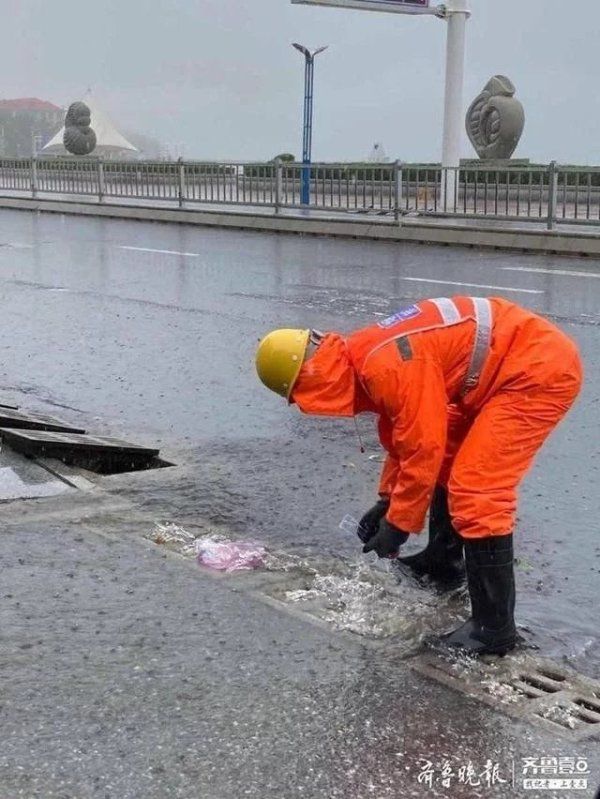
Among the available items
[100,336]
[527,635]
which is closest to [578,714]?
[527,635]

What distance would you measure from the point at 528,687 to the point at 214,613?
1.10 meters

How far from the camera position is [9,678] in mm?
3359

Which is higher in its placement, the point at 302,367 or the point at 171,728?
the point at 302,367

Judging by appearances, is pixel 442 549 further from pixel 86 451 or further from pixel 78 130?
pixel 78 130

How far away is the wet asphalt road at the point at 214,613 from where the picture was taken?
2932 millimetres

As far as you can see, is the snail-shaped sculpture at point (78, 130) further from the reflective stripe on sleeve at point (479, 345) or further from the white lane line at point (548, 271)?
the reflective stripe on sleeve at point (479, 345)

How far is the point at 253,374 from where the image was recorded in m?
7.89

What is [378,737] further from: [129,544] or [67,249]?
[67,249]

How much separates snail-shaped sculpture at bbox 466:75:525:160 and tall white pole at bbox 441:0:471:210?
633cm

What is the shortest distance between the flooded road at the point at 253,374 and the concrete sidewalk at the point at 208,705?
0.61 metres

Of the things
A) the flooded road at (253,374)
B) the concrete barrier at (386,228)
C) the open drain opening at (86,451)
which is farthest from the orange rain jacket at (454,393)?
the concrete barrier at (386,228)

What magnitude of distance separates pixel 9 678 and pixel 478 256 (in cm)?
1337

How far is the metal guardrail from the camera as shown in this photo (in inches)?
653

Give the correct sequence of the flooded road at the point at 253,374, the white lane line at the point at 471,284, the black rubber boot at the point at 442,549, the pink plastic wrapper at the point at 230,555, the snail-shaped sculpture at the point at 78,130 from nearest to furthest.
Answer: the black rubber boot at the point at 442,549 < the pink plastic wrapper at the point at 230,555 < the flooded road at the point at 253,374 < the white lane line at the point at 471,284 < the snail-shaped sculpture at the point at 78,130
